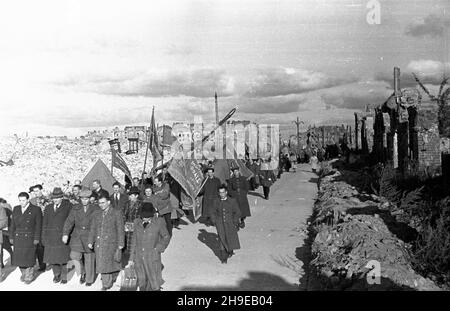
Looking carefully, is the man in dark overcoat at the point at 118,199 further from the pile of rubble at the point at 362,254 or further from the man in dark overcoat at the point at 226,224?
the pile of rubble at the point at 362,254

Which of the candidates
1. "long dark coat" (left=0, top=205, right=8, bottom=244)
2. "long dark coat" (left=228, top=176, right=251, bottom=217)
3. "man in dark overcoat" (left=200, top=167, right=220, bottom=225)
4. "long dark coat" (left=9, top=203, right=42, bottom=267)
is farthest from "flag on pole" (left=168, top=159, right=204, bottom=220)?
"long dark coat" (left=0, top=205, right=8, bottom=244)

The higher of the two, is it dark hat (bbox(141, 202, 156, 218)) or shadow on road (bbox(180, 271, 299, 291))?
dark hat (bbox(141, 202, 156, 218))

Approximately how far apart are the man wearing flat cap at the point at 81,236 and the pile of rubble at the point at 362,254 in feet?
12.3

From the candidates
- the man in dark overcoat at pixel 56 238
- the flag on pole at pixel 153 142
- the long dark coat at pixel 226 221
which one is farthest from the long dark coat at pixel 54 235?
the flag on pole at pixel 153 142

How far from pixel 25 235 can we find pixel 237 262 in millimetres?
3912

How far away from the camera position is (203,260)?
851cm

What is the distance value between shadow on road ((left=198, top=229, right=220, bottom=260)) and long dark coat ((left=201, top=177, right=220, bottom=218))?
0.53 meters

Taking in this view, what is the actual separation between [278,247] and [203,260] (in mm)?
1807

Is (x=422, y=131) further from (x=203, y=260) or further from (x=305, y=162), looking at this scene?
(x=305, y=162)

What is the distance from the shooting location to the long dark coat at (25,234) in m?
7.38

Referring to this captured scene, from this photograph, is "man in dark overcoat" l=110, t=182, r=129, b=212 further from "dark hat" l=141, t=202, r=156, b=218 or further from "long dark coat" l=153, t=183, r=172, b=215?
"dark hat" l=141, t=202, r=156, b=218

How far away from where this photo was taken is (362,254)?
6.71 meters

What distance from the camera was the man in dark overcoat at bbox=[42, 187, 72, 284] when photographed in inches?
287
